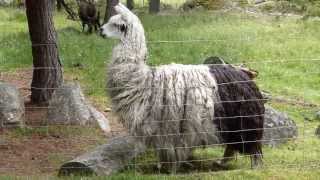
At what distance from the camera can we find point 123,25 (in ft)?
27.5

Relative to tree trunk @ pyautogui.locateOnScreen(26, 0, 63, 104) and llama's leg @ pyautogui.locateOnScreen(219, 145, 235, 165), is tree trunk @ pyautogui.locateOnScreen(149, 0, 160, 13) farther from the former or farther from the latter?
llama's leg @ pyautogui.locateOnScreen(219, 145, 235, 165)

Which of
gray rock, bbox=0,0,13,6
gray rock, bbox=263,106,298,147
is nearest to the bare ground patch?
gray rock, bbox=263,106,298,147

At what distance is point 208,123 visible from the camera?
8148mm

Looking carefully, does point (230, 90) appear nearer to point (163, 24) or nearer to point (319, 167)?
point (319, 167)

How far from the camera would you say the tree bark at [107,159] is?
7.71 meters

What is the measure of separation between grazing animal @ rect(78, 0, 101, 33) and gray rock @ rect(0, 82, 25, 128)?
43.8ft

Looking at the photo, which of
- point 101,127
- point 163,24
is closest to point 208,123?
point 101,127

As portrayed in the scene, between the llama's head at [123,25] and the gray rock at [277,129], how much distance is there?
9.35ft

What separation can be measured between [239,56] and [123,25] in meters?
8.62

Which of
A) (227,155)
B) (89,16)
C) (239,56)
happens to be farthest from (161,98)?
(89,16)

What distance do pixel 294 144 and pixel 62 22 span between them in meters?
18.9

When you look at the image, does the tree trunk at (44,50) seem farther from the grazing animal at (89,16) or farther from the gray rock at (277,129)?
the grazing animal at (89,16)

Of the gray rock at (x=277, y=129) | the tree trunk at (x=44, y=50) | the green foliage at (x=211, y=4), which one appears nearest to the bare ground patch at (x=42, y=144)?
the tree trunk at (x=44, y=50)

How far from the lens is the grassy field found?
8.80 meters
